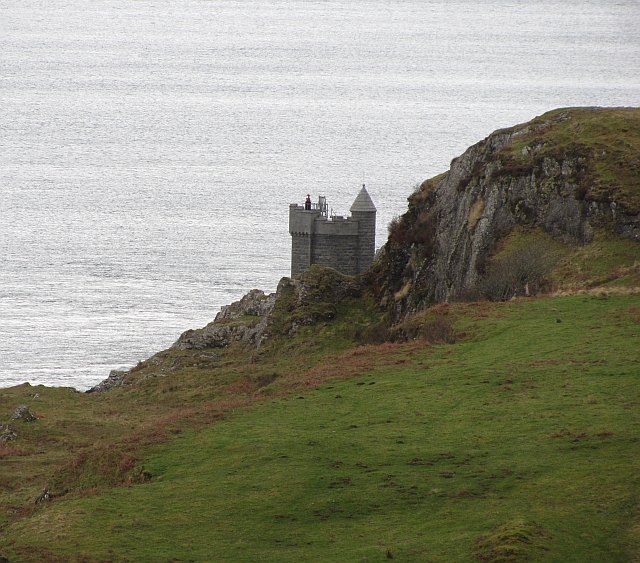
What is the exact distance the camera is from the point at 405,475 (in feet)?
99.3

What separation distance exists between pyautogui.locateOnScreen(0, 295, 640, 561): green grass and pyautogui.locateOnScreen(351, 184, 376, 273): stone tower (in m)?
37.1

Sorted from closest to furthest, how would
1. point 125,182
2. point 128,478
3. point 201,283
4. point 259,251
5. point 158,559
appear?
point 158,559 → point 128,478 → point 201,283 → point 259,251 → point 125,182

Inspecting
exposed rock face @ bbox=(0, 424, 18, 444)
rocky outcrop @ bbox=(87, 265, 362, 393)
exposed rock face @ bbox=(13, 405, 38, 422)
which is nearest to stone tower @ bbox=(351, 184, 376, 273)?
rocky outcrop @ bbox=(87, 265, 362, 393)

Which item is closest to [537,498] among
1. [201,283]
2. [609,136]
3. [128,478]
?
[128,478]

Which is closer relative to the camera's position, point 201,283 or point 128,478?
point 128,478

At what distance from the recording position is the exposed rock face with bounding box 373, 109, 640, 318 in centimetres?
5838

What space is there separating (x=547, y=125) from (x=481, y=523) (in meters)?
41.8

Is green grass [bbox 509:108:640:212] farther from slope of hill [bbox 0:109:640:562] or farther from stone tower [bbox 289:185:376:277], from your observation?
stone tower [bbox 289:185:376:277]

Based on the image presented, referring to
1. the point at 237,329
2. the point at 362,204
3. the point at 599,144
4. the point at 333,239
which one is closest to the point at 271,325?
the point at 237,329

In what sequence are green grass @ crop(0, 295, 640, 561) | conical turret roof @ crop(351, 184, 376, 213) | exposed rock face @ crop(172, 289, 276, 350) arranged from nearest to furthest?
1. green grass @ crop(0, 295, 640, 561)
2. exposed rock face @ crop(172, 289, 276, 350)
3. conical turret roof @ crop(351, 184, 376, 213)

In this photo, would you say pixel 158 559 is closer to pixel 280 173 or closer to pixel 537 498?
pixel 537 498

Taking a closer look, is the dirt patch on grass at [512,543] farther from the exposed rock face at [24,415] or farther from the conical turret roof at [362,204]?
the conical turret roof at [362,204]

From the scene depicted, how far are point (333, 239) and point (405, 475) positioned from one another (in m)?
48.9

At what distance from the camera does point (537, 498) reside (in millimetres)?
27844
